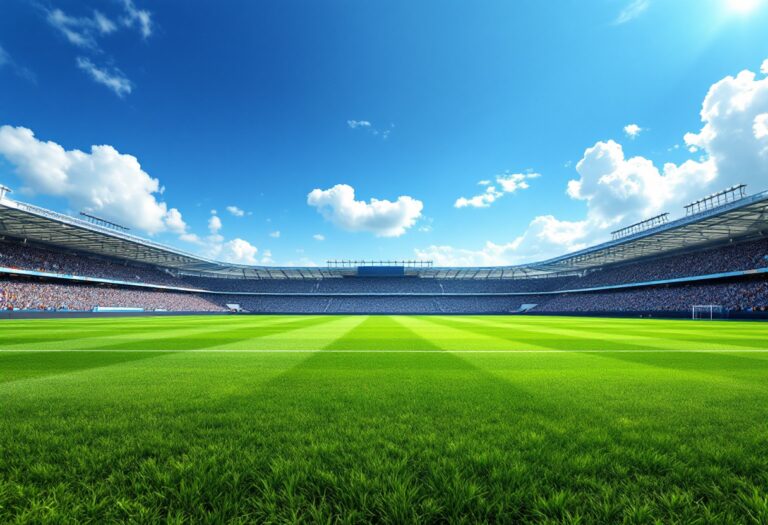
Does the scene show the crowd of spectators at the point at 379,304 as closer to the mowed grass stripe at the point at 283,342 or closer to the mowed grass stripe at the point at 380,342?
the mowed grass stripe at the point at 283,342

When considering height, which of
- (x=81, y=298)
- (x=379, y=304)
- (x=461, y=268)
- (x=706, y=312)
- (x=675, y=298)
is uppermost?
(x=461, y=268)

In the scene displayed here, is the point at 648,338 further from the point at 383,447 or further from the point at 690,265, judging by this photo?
the point at 690,265

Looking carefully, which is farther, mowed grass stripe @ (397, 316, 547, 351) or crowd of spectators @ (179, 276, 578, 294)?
crowd of spectators @ (179, 276, 578, 294)

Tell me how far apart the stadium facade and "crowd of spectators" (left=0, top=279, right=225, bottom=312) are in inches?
6.8

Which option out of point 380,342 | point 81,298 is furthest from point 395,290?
point 380,342

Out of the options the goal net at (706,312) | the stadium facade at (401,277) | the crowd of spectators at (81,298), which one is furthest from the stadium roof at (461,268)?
the goal net at (706,312)

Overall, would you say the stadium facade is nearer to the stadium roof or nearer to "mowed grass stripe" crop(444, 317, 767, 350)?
the stadium roof

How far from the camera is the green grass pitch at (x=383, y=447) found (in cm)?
172

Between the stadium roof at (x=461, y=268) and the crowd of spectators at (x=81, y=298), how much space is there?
526cm

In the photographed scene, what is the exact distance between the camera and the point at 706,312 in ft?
98.2

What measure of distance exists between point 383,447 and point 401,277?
219 feet

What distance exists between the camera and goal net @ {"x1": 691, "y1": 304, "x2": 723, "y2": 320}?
95.6 ft

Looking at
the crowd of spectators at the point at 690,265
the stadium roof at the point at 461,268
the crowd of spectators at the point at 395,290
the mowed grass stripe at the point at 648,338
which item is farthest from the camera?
the crowd of spectators at the point at 395,290

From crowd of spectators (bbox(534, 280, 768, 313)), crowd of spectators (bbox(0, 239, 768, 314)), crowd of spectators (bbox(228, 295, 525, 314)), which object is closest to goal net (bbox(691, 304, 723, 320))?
crowd of spectators (bbox(534, 280, 768, 313))
